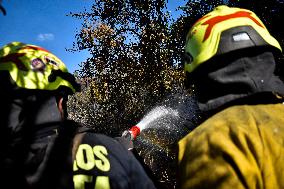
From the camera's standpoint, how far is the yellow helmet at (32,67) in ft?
8.57

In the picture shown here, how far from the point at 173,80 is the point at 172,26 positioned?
358 cm

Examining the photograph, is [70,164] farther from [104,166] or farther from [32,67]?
[32,67]

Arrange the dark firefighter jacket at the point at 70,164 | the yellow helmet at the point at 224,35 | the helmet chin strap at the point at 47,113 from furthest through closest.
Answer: the helmet chin strap at the point at 47,113 < the dark firefighter jacket at the point at 70,164 < the yellow helmet at the point at 224,35

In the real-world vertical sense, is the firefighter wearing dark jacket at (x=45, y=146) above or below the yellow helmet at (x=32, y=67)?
below

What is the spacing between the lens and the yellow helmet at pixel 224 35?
1806mm

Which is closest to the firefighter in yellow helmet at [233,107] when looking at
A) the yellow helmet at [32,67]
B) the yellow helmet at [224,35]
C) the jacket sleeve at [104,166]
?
the yellow helmet at [224,35]

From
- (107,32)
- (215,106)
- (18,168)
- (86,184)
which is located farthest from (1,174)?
(107,32)

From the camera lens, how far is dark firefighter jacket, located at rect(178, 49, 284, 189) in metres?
1.28

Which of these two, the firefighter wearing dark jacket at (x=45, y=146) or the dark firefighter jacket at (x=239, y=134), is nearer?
the dark firefighter jacket at (x=239, y=134)

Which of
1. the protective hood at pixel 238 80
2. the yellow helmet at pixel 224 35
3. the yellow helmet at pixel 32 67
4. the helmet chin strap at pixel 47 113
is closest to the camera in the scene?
the protective hood at pixel 238 80

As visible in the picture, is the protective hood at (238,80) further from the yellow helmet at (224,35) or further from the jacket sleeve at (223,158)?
the jacket sleeve at (223,158)

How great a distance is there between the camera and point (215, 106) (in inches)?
66.1

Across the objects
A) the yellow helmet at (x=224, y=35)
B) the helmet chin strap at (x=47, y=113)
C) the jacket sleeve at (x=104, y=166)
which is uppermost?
the yellow helmet at (x=224, y=35)

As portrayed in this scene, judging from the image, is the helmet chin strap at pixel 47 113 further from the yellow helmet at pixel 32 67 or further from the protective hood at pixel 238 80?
the protective hood at pixel 238 80
